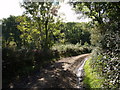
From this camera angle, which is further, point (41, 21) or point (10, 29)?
point (10, 29)

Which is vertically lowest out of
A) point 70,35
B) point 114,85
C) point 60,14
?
point 114,85

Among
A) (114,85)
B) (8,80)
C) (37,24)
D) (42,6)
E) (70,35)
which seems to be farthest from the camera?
(70,35)

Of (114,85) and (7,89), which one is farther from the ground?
(114,85)

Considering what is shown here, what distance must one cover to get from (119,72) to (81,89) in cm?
201

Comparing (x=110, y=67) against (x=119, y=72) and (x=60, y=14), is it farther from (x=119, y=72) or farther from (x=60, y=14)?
(x=60, y=14)

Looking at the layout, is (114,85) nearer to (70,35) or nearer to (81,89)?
(81,89)

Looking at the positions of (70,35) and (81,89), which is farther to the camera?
(70,35)

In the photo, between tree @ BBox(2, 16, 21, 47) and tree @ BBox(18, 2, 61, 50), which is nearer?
tree @ BBox(18, 2, 61, 50)

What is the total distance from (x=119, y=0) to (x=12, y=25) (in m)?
37.1

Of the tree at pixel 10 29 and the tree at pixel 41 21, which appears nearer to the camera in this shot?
the tree at pixel 41 21

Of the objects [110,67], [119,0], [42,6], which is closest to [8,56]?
[110,67]

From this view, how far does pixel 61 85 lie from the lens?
6117mm

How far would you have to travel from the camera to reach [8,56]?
805 cm

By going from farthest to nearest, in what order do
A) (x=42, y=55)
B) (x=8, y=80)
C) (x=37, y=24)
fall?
(x=37, y=24) < (x=42, y=55) < (x=8, y=80)
